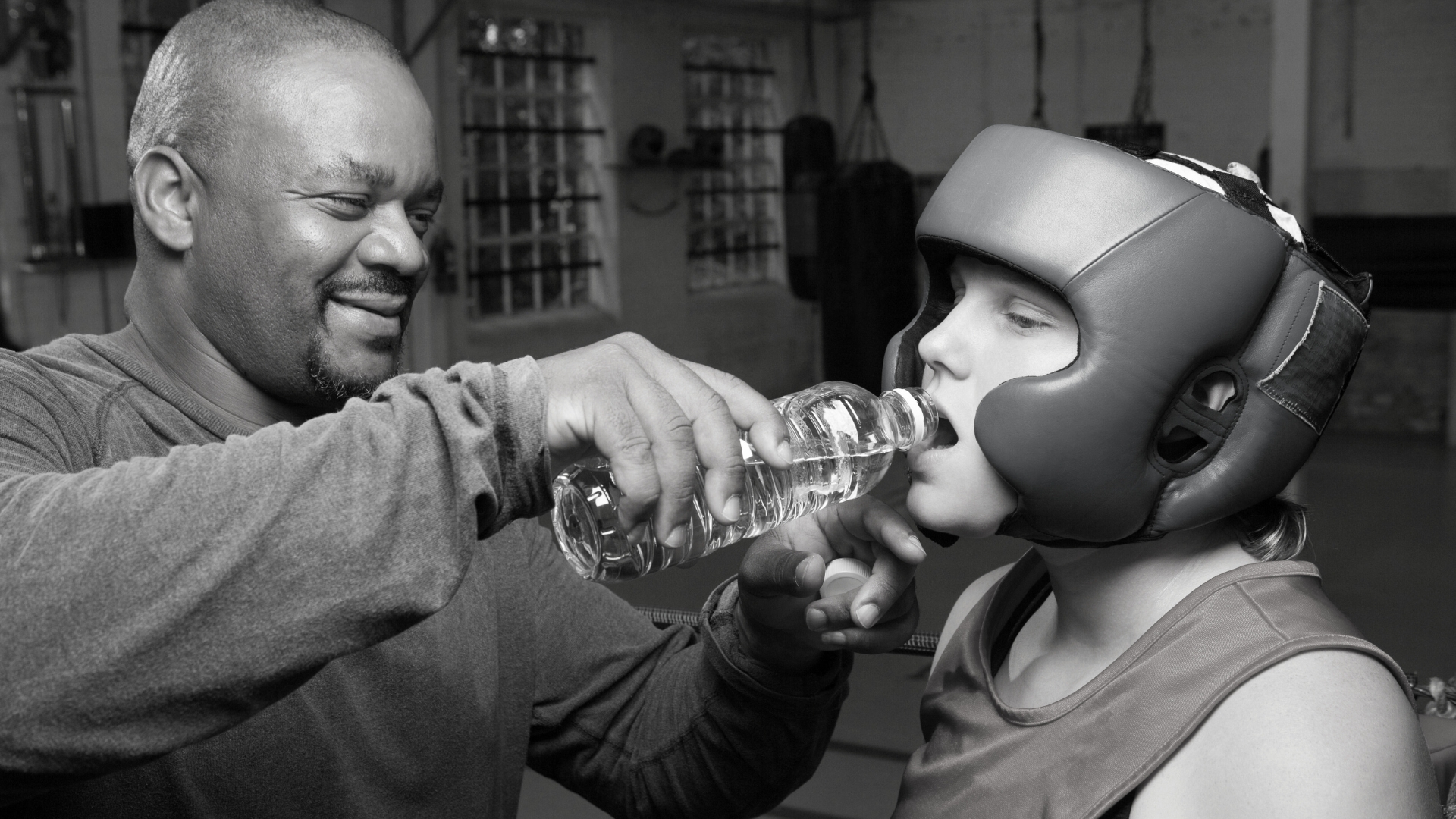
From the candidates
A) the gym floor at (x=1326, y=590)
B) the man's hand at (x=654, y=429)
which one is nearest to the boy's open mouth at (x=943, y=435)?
the man's hand at (x=654, y=429)

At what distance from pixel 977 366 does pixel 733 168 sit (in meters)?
→ 11.1

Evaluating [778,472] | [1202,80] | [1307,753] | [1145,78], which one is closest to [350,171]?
[778,472]

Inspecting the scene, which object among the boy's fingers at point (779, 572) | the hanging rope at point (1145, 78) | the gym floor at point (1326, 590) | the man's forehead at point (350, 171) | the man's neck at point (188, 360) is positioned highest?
the hanging rope at point (1145, 78)

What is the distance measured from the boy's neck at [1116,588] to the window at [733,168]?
9.87 m

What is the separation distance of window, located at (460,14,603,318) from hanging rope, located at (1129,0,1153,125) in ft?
14.0

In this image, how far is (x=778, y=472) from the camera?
49.8 inches

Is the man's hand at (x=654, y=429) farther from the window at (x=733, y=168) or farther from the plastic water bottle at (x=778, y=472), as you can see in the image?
the window at (x=733, y=168)

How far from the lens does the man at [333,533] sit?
744 mm

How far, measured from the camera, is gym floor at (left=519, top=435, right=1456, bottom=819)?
342 centimetres

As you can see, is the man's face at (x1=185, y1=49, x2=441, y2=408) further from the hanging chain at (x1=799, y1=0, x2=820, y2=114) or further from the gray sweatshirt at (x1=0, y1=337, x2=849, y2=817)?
the hanging chain at (x1=799, y1=0, x2=820, y2=114)

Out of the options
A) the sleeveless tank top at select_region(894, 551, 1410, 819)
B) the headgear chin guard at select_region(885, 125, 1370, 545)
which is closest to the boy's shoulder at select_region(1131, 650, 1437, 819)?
the sleeveless tank top at select_region(894, 551, 1410, 819)

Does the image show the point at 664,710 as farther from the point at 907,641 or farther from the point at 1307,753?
the point at 1307,753

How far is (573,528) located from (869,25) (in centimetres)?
1170

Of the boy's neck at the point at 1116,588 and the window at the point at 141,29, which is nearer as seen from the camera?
the boy's neck at the point at 1116,588
